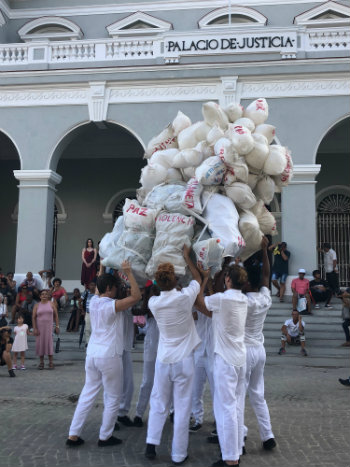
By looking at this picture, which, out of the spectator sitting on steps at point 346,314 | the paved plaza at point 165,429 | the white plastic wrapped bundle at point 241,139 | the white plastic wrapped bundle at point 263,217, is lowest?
the paved plaza at point 165,429

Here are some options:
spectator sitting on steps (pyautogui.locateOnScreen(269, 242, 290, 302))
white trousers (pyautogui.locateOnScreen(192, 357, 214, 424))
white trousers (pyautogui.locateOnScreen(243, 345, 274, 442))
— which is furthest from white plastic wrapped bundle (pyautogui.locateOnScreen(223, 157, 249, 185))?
spectator sitting on steps (pyautogui.locateOnScreen(269, 242, 290, 302))

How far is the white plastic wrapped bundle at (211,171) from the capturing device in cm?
487

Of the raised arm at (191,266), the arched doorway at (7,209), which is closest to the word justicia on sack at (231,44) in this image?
the arched doorway at (7,209)

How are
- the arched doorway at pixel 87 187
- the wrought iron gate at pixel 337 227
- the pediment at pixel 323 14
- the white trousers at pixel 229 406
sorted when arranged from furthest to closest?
the arched doorway at pixel 87 187 < the pediment at pixel 323 14 < the wrought iron gate at pixel 337 227 < the white trousers at pixel 229 406

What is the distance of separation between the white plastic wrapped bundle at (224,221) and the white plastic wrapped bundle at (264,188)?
474 mm

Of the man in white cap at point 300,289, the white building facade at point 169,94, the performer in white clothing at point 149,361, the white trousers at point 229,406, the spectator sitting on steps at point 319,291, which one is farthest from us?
the white building facade at point 169,94

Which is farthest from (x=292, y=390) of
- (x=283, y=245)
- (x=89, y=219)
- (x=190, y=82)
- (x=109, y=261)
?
(x=89, y=219)

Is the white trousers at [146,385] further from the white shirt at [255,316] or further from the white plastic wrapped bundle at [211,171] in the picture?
the white plastic wrapped bundle at [211,171]

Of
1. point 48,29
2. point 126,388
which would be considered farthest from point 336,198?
point 126,388

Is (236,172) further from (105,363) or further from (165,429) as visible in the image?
(165,429)

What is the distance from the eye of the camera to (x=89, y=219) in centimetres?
1788

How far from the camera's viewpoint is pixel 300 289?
1209cm

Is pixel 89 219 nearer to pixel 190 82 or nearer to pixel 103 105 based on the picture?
pixel 103 105

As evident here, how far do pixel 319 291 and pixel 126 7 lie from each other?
39.3 feet
